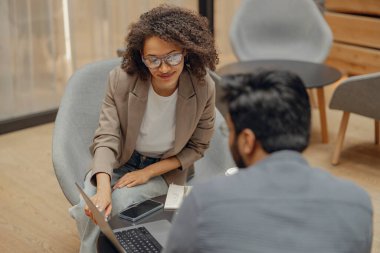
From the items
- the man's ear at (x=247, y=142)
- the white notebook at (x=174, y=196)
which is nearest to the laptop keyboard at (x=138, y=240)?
the white notebook at (x=174, y=196)

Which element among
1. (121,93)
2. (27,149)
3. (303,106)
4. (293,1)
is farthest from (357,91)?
(303,106)

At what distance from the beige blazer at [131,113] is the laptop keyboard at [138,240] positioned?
437mm

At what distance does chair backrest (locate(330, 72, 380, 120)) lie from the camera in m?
3.78

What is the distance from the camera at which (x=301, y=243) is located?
1.32 meters

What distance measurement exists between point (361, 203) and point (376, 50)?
175 inches

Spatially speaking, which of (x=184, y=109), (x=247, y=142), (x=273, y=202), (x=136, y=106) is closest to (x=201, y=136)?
(x=184, y=109)

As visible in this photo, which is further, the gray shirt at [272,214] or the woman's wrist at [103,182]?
the woman's wrist at [103,182]

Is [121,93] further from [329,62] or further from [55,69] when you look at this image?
[329,62]

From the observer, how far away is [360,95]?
388cm

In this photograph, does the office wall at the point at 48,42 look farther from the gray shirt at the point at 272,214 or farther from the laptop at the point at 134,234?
the gray shirt at the point at 272,214

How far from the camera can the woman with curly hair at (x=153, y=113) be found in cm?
243

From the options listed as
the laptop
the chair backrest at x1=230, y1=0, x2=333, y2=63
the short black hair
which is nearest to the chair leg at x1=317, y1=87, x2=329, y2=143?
the chair backrest at x1=230, y1=0, x2=333, y2=63

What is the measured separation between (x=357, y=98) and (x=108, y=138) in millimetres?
1937

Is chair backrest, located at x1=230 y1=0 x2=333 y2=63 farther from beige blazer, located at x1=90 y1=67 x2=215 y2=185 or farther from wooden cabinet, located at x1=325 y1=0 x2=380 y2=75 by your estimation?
beige blazer, located at x1=90 y1=67 x2=215 y2=185
